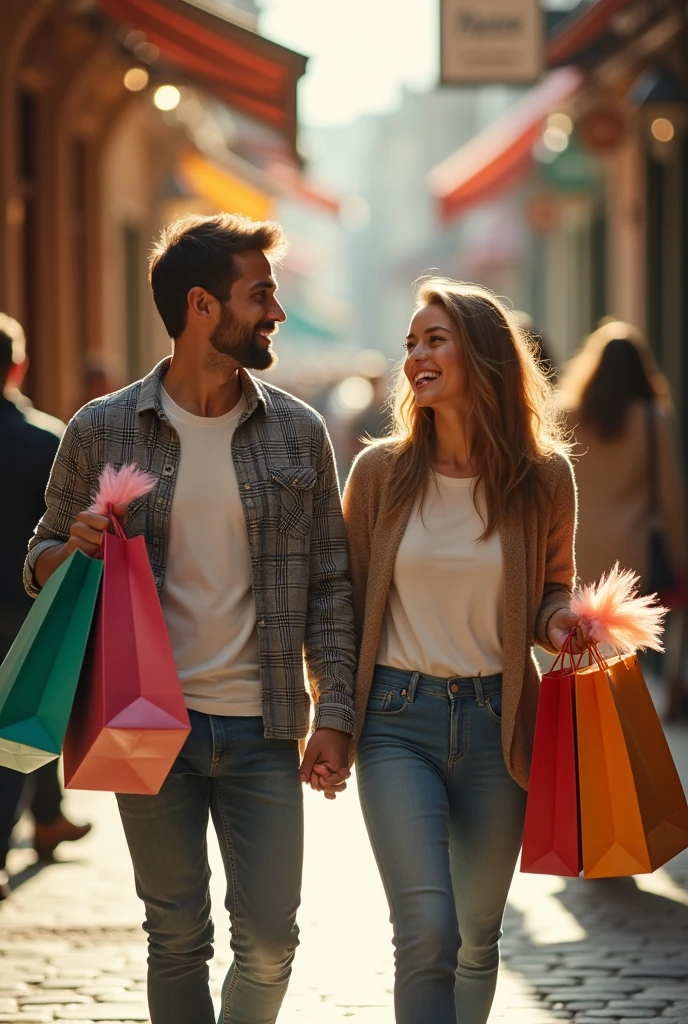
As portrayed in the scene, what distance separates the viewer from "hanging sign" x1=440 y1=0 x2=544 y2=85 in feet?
33.0

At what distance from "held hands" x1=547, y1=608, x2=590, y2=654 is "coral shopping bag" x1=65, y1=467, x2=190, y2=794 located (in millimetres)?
972

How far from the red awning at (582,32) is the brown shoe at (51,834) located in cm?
688

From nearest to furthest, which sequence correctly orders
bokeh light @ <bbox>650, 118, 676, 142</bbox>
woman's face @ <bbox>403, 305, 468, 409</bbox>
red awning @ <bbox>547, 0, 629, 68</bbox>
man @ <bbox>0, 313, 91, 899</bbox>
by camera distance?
woman's face @ <bbox>403, 305, 468, 409</bbox>, man @ <bbox>0, 313, 91, 899</bbox>, red awning @ <bbox>547, 0, 629, 68</bbox>, bokeh light @ <bbox>650, 118, 676, 142</bbox>

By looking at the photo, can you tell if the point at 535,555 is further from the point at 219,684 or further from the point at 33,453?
the point at 33,453

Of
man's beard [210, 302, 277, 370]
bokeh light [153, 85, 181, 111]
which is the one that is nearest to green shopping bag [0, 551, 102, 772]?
man's beard [210, 302, 277, 370]

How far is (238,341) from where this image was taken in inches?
153

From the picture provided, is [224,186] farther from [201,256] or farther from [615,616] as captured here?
[615,616]

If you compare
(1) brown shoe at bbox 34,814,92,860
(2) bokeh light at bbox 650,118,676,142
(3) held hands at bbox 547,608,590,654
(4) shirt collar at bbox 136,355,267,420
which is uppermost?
(2) bokeh light at bbox 650,118,676,142

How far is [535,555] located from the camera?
13.4ft

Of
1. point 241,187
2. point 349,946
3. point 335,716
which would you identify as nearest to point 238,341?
point 335,716

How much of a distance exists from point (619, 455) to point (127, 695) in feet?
12.9

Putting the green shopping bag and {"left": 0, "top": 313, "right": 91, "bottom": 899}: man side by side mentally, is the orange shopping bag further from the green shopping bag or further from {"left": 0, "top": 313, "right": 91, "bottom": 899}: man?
{"left": 0, "top": 313, "right": 91, "bottom": 899}: man

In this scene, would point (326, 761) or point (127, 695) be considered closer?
point (127, 695)

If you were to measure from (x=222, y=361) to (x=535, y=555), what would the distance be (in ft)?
2.89
